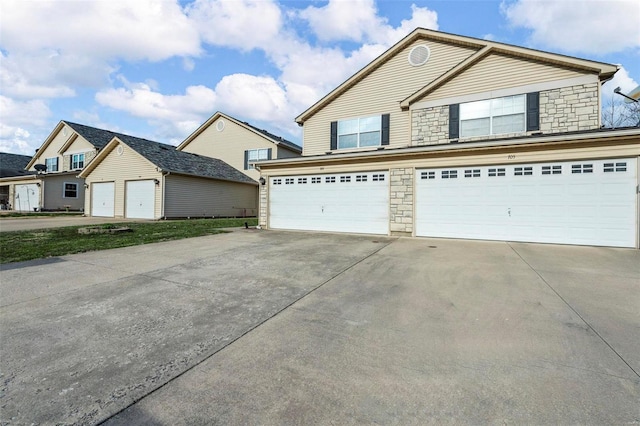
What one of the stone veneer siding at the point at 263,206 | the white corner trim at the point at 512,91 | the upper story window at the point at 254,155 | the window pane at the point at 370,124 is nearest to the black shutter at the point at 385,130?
the window pane at the point at 370,124

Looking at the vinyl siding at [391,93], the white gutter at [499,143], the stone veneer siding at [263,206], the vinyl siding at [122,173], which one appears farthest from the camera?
the vinyl siding at [122,173]

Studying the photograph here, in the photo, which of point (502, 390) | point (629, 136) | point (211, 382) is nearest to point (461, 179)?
point (629, 136)

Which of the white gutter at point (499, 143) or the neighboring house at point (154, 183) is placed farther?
the neighboring house at point (154, 183)

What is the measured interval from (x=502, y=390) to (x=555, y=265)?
532 cm

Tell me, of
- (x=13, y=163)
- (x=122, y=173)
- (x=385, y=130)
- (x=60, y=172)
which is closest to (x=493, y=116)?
(x=385, y=130)

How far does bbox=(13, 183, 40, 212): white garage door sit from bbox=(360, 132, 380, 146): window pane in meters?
27.2

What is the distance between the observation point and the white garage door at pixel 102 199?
66.9 ft

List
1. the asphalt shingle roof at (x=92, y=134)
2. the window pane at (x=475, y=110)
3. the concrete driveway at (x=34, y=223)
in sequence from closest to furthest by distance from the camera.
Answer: the window pane at (x=475, y=110)
the concrete driveway at (x=34, y=223)
the asphalt shingle roof at (x=92, y=134)

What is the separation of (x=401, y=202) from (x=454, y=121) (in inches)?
177

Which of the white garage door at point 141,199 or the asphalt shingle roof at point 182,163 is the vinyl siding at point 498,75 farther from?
the white garage door at point 141,199

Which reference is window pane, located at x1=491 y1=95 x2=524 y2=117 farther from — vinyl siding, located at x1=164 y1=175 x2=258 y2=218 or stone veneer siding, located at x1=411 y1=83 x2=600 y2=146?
vinyl siding, located at x1=164 y1=175 x2=258 y2=218

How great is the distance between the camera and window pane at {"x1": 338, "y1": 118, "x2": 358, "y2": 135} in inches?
570

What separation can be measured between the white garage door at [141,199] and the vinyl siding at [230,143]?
734cm

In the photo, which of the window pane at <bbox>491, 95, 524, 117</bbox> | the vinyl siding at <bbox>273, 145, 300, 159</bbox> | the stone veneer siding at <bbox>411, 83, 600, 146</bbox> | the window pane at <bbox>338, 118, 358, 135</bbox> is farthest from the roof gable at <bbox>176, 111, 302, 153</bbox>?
the stone veneer siding at <bbox>411, 83, 600, 146</bbox>
